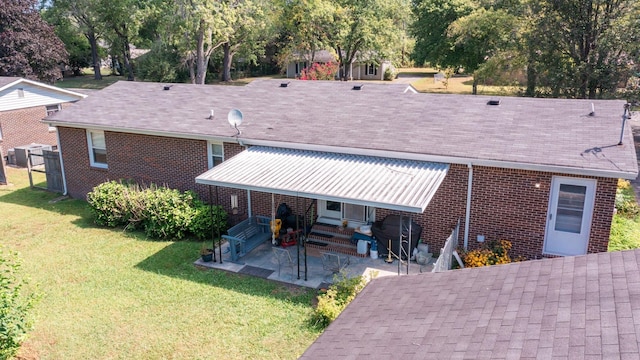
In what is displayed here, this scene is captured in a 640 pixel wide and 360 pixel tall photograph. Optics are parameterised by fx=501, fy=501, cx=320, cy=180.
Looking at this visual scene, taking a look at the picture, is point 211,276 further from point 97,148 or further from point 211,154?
point 97,148

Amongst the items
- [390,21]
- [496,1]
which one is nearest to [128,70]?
[390,21]

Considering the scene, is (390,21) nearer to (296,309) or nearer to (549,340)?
(296,309)

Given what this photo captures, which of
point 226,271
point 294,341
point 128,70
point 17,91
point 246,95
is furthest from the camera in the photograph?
point 128,70

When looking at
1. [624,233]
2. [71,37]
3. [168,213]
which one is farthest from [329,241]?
[71,37]

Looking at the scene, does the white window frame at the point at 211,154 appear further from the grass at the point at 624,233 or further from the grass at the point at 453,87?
the grass at the point at 453,87

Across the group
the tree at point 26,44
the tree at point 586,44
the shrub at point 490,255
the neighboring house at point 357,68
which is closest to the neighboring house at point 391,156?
the shrub at point 490,255

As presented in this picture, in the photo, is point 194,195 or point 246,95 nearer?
point 194,195
